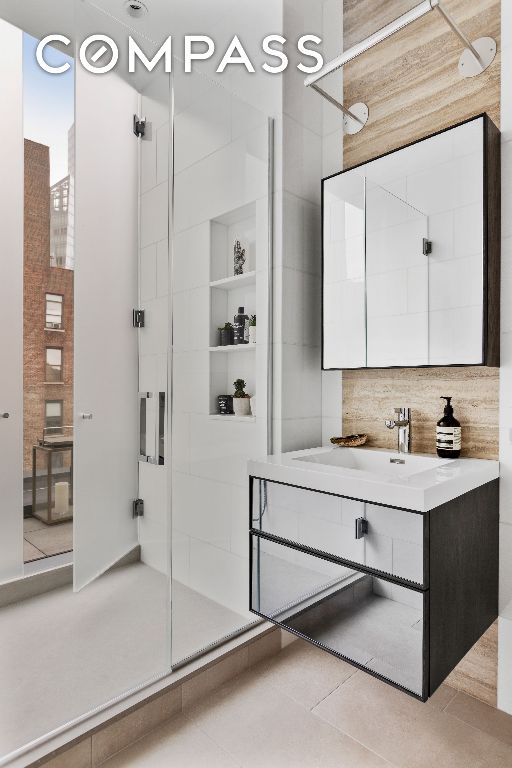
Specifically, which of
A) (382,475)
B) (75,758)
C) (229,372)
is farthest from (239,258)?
(75,758)

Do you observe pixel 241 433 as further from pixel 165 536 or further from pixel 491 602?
pixel 491 602

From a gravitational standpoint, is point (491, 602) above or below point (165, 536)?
below

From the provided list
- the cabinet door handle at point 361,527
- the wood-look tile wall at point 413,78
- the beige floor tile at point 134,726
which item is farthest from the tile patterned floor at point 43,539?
the wood-look tile wall at point 413,78

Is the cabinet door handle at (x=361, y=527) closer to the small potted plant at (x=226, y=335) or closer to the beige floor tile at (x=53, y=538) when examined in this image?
the small potted plant at (x=226, y=335)

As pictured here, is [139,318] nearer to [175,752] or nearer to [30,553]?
[30,553]

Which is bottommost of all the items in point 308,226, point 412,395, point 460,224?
point 412,395

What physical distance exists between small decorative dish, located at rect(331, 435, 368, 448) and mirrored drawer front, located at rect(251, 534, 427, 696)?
0.52 m

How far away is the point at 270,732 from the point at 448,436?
108 cm

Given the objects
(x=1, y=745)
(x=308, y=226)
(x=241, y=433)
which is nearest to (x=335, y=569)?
(x=241, y=433)

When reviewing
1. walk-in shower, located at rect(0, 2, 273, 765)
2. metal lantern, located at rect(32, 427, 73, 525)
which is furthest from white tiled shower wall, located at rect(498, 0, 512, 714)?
metal lantern, located at rect(32, 427, 73, 525)

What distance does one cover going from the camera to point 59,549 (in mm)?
2242

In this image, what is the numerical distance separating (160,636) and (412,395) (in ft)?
4.22

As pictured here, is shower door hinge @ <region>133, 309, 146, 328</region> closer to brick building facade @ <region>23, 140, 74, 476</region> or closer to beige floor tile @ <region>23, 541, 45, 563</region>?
brick building facade @ <region>23, 140, 74, 476</region>

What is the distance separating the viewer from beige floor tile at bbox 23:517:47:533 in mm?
2189
